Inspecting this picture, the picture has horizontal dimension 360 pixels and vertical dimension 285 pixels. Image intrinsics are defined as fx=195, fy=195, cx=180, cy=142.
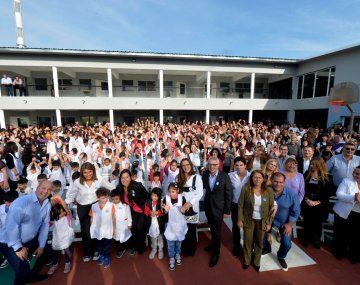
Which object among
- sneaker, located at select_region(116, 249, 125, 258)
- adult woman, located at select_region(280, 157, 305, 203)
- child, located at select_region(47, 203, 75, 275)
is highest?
adult woman, located at select_region(280, 157, 305, 203)

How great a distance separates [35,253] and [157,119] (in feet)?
57.2

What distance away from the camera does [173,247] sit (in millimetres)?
3414

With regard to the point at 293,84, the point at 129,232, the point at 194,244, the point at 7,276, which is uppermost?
the point at 293,84

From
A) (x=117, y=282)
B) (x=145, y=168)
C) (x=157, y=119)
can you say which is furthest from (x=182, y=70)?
(x=117, y=282)

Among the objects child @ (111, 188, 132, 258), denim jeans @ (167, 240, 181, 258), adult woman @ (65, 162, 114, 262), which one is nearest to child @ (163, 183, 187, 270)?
denim jeans @ (167, 240, 181, 258)

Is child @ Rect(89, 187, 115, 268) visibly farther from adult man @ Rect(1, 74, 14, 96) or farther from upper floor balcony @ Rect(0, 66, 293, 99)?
adult man @ Rect(1, 74, 14, 96)

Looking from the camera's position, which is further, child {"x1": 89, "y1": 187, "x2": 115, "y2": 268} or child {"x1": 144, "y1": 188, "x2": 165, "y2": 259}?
child {"x1": 144, "y1": 188, "x2": 165, "y2": 259}

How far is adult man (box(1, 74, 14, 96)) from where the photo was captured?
1409 centimetres

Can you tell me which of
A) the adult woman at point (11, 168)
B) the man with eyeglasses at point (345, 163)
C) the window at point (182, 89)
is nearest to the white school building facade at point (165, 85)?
the window at point (182, 89)

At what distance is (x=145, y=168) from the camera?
22.0 ft

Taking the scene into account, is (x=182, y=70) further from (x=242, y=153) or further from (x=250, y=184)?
(x=250, y=184)

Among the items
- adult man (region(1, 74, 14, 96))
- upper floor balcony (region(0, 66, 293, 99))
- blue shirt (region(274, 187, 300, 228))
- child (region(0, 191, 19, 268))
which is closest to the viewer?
child (region(0, 191, 19, 268))

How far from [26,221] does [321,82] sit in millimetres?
19112

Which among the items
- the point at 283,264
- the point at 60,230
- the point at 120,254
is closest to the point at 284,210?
the point at 283,264
